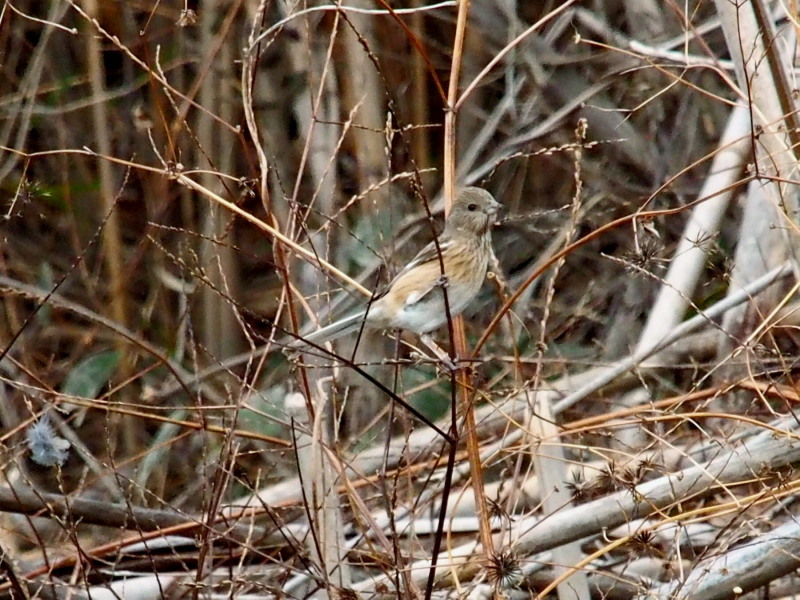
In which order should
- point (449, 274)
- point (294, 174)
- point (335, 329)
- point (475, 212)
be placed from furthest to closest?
1. point (294, 174)
2. point (475, 212)
3. point (449, 274)
4. point (335, 329)

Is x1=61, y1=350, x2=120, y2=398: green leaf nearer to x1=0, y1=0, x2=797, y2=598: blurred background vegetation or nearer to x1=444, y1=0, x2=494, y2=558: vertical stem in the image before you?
x1=0, y1=0, x2=797, y2=598: blurred background vegetation

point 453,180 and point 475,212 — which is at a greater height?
point 475,212

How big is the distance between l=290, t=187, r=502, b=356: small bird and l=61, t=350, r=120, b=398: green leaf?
2.25 m

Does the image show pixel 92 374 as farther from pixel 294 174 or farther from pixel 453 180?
pixel 453 180

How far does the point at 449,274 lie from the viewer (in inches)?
167

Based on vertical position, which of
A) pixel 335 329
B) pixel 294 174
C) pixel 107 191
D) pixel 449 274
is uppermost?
pixel 294 174

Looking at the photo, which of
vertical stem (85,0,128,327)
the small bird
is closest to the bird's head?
the small bird

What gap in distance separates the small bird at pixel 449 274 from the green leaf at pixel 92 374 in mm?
2246

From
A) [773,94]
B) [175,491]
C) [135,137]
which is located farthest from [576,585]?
[135,137]

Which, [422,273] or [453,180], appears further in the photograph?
[422,273]

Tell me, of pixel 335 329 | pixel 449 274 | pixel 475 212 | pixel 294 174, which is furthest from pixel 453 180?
pixel 294 174

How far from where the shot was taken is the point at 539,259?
693 cm

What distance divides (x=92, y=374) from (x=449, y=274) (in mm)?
2596

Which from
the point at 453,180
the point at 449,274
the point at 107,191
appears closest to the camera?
the point at 453,180
